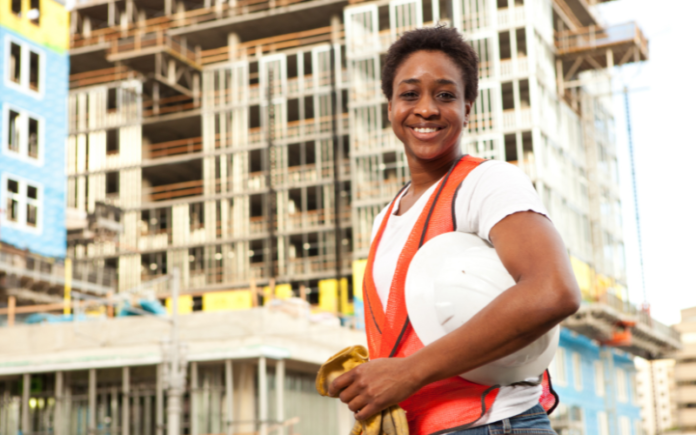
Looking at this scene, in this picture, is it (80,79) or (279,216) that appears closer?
(279,216)

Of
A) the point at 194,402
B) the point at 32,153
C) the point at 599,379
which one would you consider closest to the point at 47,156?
the point at 32,153

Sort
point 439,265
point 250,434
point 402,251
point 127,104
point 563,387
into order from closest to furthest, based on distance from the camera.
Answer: point 439,265 < point 402,251 < point 250,434 < point 563,387 < point 127,104

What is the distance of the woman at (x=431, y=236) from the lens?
165 centimetres

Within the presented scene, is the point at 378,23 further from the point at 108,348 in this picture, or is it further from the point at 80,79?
the point at 108,348

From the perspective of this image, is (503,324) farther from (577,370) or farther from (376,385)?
(577,370)

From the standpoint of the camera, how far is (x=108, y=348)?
2811 cm

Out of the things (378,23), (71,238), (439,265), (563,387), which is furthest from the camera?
(71,238)

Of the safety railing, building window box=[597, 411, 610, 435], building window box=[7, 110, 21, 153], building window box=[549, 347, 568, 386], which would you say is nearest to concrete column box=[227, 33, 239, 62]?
the safety railing

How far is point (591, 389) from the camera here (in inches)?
1864

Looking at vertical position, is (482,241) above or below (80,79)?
below

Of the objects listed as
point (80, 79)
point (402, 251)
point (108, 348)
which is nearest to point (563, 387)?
point (108, 348)

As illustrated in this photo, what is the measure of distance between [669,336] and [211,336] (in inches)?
1532

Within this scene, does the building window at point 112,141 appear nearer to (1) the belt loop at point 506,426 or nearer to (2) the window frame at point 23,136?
(2) the window frame at point 23,136

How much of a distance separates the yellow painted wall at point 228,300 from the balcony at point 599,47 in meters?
20.7
